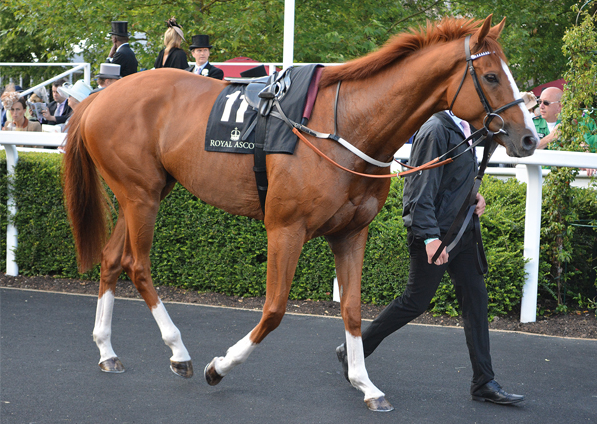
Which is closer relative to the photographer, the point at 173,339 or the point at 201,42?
the point at 173,339

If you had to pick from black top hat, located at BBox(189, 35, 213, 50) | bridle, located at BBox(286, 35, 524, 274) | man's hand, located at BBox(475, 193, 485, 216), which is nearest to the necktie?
bridle, located at BBox(286, 35, 524, 274)

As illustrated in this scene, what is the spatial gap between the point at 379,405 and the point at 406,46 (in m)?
2.01

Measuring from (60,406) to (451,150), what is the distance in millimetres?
2575

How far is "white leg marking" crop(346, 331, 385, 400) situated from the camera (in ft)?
12.3

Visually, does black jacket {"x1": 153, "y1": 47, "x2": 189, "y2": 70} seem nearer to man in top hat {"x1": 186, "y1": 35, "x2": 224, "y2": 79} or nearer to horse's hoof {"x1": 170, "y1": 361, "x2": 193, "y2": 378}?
man in top hat {"x1": 186, "y1": 35, "x2": 224, "y2": 79}

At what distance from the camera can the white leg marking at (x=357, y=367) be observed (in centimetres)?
374

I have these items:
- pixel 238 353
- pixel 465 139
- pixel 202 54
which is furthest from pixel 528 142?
pixel 202 54

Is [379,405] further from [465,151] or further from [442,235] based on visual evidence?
[465,151]

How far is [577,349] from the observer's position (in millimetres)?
4777

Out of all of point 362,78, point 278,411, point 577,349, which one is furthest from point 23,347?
point 577,349

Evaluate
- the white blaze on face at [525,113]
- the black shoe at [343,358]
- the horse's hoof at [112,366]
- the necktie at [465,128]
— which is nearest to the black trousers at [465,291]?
the black shoe at [343,358]

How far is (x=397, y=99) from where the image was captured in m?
3.49

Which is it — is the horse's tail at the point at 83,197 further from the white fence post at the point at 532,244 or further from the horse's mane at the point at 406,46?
the white fence post at the point at 532,244

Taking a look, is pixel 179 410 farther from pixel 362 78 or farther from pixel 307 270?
pixel 307 270
